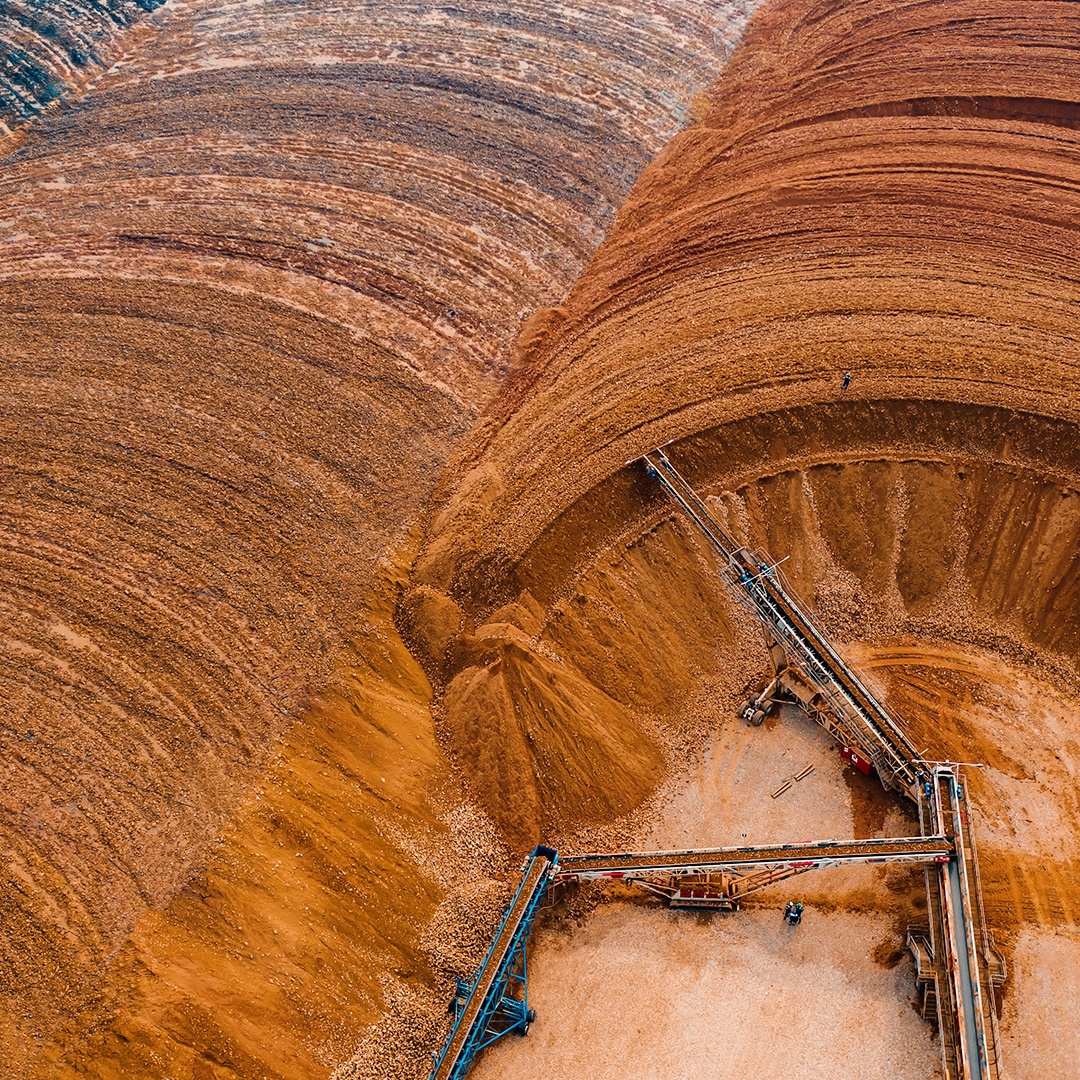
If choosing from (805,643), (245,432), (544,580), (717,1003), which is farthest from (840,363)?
(245,432)

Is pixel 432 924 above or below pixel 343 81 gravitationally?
below

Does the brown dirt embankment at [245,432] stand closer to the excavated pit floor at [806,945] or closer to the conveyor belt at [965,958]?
the excavated pit floor at [806,945]

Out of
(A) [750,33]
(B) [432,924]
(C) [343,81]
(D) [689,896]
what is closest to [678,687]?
(D) [689,896]

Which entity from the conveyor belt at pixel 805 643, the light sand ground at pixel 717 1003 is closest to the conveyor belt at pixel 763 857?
the light sand ground at pixel 717 1003

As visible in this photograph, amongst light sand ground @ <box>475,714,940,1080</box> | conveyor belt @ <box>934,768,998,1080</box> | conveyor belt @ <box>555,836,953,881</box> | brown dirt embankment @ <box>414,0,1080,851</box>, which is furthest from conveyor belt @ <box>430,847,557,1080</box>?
conveyor belt @ <box>934,768,998,1080</box>

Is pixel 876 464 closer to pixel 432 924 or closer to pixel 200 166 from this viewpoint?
pixel 432 924

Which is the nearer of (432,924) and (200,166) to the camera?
(432,924)

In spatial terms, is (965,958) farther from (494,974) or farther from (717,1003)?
(494,974)
